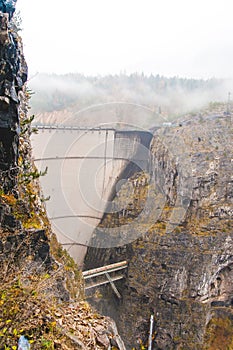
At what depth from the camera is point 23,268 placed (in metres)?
4.54

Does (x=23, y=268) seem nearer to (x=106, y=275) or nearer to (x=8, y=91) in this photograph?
(x=8, y=91)

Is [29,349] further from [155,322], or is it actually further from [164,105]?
[164,105]

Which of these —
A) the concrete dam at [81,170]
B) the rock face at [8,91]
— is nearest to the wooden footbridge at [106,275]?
the concrete dam at [81,170]

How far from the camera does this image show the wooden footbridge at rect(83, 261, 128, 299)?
18848 mm

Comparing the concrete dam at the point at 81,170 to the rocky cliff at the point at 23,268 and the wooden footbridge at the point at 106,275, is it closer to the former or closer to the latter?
the wooden footbridge at the point at 106,275

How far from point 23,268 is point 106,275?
15.4 metres

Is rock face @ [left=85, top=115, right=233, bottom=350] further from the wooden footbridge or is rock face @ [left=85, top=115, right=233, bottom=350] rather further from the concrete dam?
the concrete dam

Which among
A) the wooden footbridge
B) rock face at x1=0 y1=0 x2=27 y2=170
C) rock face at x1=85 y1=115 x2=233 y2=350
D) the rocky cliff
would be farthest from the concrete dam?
rock face at x1=0 y1=0 x2=27 y2=170

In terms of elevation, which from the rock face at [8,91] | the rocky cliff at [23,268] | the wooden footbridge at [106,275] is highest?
the rock face at [8,91]

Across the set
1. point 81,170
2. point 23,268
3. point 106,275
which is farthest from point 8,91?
point 81,170

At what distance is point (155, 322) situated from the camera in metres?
18.4

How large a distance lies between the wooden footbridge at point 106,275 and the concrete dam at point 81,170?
2.31m

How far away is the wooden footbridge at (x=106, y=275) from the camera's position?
18848 mm

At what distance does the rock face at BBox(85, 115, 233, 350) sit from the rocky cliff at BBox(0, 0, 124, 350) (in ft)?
39.0
